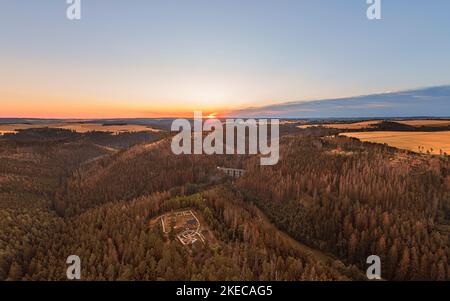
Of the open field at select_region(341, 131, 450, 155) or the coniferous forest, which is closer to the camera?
the coniferous forest

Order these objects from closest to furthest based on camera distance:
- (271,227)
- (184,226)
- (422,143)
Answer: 1. (184,226)
2. (271,227)
3. (422,143)

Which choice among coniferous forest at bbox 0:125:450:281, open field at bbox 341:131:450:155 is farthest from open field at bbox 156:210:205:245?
open field at bbox 341:131:450:155

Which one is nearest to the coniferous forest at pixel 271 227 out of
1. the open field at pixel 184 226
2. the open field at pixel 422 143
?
the open field at pixel 184 226

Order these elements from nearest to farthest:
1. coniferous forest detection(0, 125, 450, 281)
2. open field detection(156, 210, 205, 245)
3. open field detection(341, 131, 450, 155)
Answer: coniferous forest detection(0, 125, 450, 281), open field detection(156, 210, 205, 245), open field detection(341, 131, 450, 155)

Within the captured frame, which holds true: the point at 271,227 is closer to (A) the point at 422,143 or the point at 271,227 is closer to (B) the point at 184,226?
(B) the point at 184,226

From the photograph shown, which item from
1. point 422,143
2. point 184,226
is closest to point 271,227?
point 184,226

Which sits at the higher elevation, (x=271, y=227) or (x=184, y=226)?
(x=184, y=226)

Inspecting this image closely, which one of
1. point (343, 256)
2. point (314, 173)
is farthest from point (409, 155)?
point (343, 256)

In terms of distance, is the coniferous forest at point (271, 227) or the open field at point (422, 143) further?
the open field at point (422, 143)

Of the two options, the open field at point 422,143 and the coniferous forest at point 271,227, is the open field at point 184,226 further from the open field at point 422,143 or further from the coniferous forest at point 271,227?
the open field at point 422,143

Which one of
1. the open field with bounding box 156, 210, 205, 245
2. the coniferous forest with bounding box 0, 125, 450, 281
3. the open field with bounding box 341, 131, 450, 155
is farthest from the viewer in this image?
the open field with bounding box 341, 131, 450, 155

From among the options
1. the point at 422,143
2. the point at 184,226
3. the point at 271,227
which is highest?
the point at 422,143

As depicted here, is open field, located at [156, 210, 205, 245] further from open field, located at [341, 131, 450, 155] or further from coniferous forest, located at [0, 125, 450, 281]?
open field, located at [341, 131, 450, 155]
